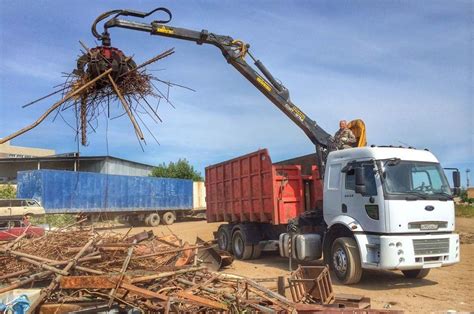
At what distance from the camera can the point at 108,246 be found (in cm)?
649

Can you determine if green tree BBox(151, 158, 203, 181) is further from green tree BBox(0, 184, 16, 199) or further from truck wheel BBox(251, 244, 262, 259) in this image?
truck wheel BBox(251, 244, 262, 259)

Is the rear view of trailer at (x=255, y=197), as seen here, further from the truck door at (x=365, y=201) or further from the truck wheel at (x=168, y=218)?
the truck wheel at (x=168, y=218)

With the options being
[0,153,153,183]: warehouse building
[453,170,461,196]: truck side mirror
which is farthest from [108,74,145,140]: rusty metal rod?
[0,153,153,183]: warehouse building

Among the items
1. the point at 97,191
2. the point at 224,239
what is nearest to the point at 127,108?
the point at 224,239

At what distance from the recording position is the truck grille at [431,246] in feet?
27.8

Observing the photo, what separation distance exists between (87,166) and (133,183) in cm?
966

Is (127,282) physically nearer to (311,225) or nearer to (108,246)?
(108,246)

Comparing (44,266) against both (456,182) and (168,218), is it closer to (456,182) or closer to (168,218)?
(456,182)

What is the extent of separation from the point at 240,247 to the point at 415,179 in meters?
5.78

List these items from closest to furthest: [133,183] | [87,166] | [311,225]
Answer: [311,225] < [133,183] < [87,166]

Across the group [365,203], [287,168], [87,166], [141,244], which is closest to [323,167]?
[287,168]

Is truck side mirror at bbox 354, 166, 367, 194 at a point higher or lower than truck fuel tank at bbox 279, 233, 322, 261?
higher

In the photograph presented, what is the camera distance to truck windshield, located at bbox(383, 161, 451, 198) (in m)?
8.71

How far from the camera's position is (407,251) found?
8.38m
